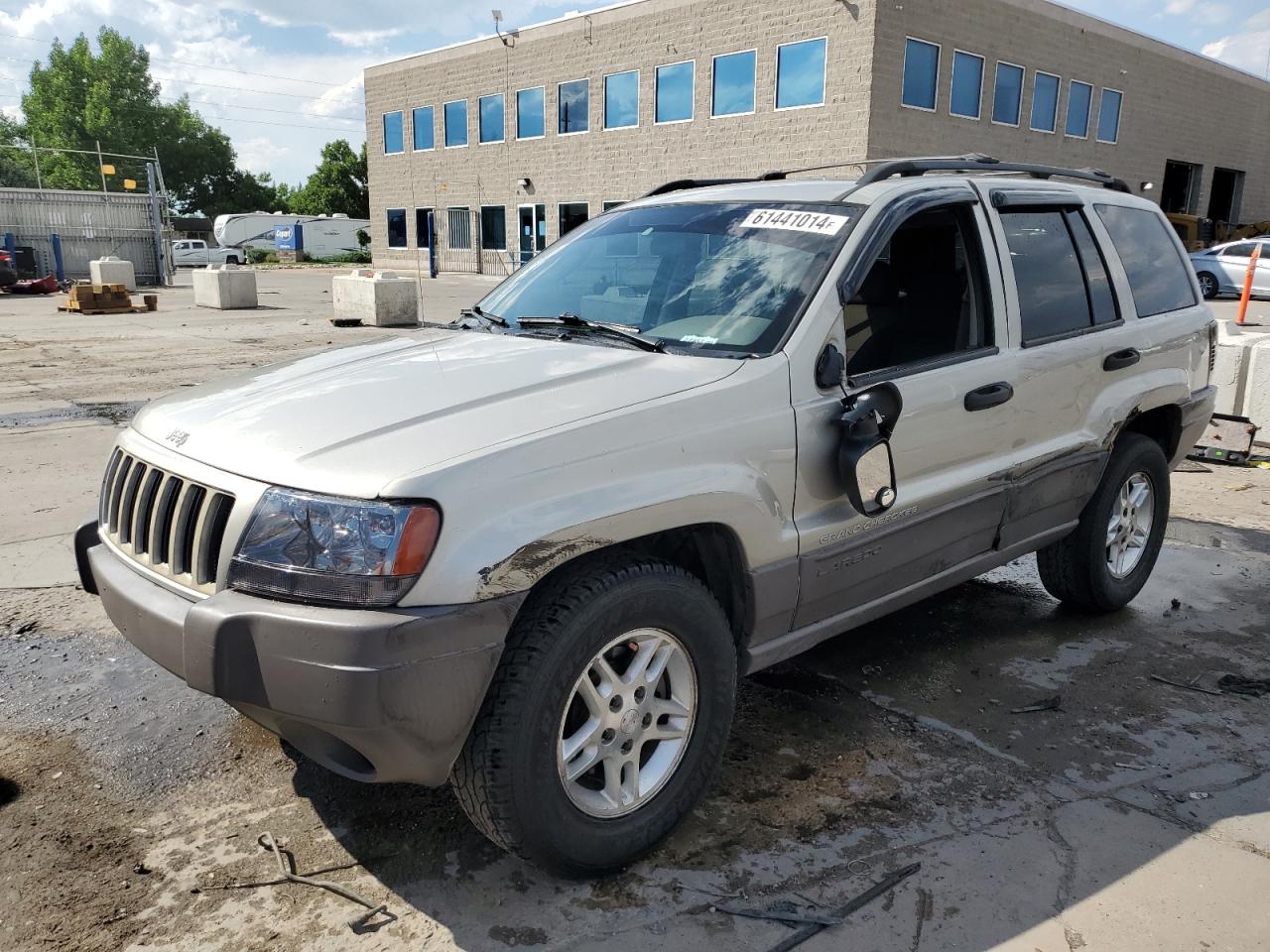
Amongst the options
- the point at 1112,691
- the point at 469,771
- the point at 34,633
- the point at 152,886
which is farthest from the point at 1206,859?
the point at 34,633

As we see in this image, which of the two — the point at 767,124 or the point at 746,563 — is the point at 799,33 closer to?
the point at 767,124

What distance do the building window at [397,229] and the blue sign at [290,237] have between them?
15128 millimetres

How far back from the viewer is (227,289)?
20.4 metres

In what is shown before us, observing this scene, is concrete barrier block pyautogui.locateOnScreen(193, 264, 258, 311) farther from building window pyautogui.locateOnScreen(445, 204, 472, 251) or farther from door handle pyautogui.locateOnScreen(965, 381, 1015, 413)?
door handle pyautogui.locateOnScreen(965, 381, 1015, 413)

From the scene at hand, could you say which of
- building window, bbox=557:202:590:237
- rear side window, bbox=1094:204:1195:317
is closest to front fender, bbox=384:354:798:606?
rear side window, bbox=1094:204:1195:317

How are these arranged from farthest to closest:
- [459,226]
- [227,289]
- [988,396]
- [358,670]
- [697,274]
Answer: [459,226] → [227,289] → [988,396] → [697,274] → [358,670]

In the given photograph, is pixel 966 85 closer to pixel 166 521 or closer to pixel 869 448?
pixel 869 448

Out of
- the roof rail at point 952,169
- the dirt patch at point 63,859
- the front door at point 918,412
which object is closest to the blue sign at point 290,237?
the roof rail at point 952,169

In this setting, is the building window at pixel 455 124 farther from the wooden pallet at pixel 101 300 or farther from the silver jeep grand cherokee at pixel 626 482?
the silver jeep grand cherokee at pixel 626 482

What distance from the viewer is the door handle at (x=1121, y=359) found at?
163 inches

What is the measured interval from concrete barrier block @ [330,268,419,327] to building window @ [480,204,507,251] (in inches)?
769

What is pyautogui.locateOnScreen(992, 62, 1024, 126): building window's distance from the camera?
92.2ft

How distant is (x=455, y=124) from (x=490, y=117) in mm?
2263

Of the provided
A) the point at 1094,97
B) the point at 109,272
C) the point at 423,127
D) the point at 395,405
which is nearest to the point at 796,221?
the point at 395,405
